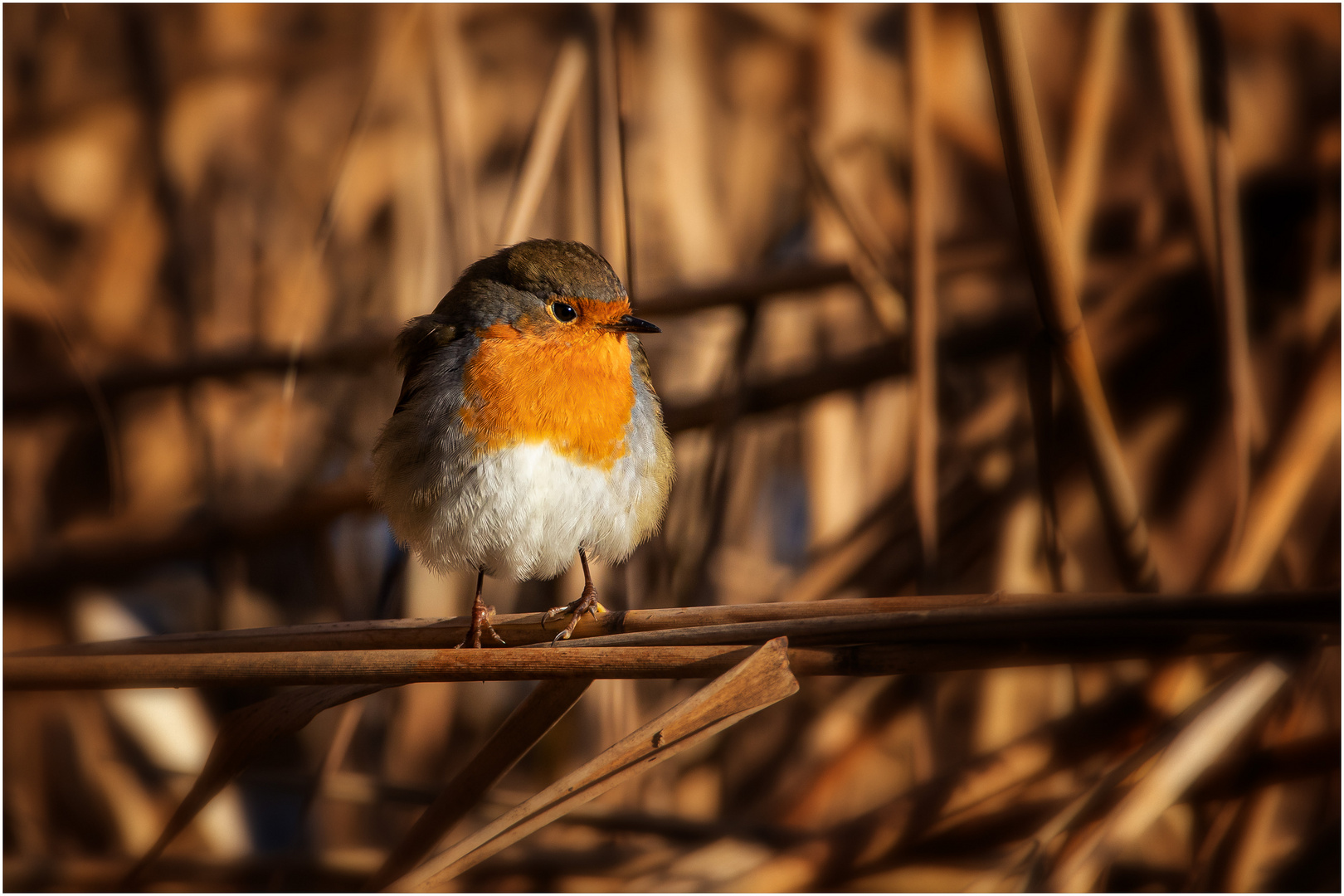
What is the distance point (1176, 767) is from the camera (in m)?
Answer: 1.58

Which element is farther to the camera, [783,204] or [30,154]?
[783,204]

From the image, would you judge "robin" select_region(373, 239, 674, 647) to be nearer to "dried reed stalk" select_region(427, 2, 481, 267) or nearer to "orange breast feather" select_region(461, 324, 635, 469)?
"orange breast feather" select_region(461, 324, 635, 469)

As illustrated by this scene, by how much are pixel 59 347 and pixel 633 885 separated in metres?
2.63

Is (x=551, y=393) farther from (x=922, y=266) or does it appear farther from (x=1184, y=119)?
(x=1184, y=119)

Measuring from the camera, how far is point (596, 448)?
1.92 metres

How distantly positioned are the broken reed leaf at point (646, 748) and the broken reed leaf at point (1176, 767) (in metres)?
0.78

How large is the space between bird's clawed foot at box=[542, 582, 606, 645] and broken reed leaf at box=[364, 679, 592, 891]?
85 mm

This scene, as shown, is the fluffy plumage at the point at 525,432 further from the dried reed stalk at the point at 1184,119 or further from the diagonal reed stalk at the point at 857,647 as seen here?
the dried reed stalk at the point at 1184,119

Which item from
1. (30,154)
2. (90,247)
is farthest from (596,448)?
(30,154)

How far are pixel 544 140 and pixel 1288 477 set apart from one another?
1938mm

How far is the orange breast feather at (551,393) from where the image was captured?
6.17 feet

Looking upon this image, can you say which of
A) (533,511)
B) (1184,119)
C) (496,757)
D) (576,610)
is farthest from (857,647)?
(1184,119)

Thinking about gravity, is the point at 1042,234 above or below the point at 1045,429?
above

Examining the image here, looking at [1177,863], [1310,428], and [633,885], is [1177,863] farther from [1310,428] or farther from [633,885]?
[633,885]
